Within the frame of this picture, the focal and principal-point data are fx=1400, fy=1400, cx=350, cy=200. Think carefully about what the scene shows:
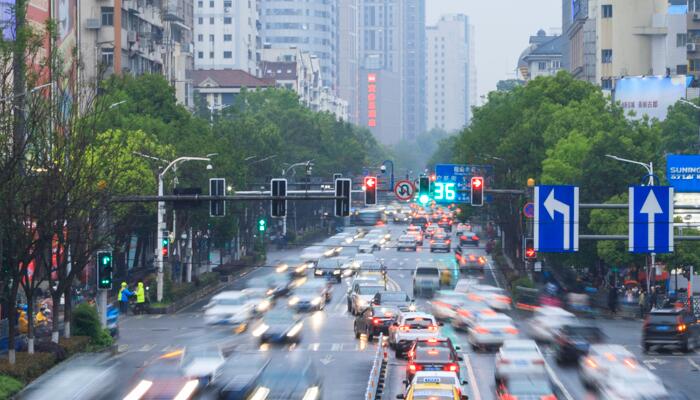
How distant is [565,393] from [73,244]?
19.9m

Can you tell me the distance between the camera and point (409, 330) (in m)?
49.1

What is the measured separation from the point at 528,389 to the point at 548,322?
59.4 ft

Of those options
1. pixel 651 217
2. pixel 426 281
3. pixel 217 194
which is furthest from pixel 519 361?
pixel 426 281

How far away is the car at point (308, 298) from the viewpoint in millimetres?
70562

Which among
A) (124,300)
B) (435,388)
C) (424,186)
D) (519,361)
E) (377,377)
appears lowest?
(124,300)

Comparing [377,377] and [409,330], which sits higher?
[409,330]

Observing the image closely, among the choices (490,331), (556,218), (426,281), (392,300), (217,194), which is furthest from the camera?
(426,281)

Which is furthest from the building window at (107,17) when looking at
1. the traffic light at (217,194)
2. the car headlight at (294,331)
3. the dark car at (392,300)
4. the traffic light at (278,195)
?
the traffic light at (278,195)

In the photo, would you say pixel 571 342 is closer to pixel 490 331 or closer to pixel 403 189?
pixel 490 331

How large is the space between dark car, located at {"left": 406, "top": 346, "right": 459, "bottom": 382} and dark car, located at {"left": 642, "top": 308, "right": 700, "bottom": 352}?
12652 millimetres

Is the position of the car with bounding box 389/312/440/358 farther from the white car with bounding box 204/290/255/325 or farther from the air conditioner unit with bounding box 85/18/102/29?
the air conditioner unit with bounding box 85/18/102/29

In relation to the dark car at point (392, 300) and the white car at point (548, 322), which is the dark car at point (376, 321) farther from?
the white car at point (548, 322)

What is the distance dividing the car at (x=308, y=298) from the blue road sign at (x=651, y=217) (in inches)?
1342

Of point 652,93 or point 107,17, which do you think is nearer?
point 107,17
